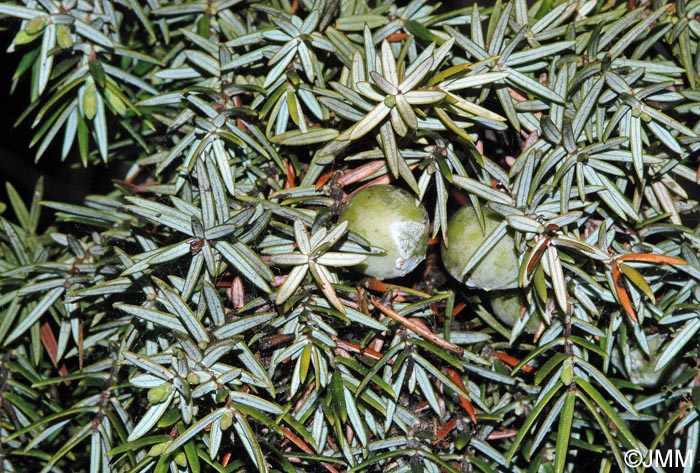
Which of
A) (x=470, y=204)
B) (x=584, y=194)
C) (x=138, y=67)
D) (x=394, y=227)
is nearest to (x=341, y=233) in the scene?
(x=394, y=227)

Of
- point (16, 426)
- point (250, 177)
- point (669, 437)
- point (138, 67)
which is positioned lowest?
point (16, 426)

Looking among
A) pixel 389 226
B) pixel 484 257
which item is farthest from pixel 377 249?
pixel 484 257

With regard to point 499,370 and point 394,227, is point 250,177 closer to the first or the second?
point 394,227

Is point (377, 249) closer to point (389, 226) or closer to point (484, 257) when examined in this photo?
point (389, 226)
